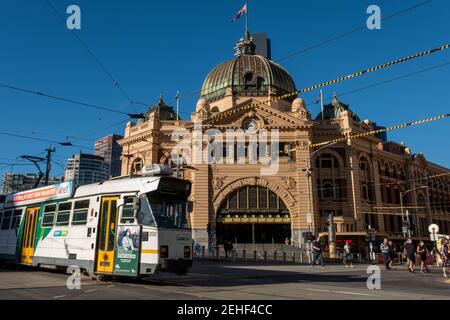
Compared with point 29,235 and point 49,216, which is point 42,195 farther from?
point 29,235

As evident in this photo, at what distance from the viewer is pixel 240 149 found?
50.4m

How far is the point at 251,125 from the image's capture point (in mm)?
50906

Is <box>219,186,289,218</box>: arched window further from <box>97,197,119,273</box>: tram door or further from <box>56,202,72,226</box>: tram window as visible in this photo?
<box>97,197,119,273</box>: tram door

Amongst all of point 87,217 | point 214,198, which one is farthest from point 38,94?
point 214,198

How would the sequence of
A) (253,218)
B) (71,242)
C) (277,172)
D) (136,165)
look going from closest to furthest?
(71,242) → (253,218) → (277,172) → (136,165)

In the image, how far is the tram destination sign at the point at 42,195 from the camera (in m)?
17.1

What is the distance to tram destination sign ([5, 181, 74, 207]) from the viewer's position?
56.2ft

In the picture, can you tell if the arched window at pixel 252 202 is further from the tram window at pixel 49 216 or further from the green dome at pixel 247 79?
the tram window at pixel 49 216

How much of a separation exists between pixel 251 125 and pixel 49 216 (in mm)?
35641

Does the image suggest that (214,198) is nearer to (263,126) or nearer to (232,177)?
(232,177)

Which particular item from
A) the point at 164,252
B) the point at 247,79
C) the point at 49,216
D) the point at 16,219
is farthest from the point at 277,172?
the point at 164,252

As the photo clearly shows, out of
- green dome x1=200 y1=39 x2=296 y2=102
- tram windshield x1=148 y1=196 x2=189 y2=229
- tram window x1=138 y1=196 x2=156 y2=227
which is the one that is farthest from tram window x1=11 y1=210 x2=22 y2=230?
green dome x1=200 y1=39 x2=296 y2=102

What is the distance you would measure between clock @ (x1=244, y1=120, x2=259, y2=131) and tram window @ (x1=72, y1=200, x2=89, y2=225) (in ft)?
119

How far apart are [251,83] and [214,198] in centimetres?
1859
